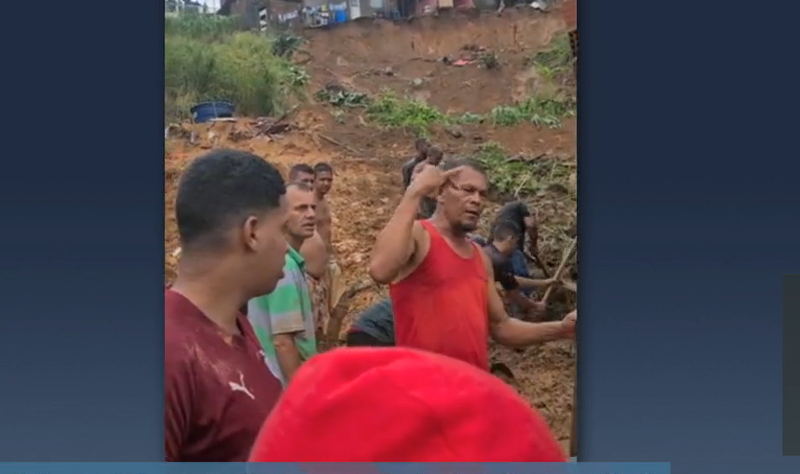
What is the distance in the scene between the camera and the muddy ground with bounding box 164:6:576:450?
3027mm

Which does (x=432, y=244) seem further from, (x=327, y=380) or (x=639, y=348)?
(x=327, y=380)

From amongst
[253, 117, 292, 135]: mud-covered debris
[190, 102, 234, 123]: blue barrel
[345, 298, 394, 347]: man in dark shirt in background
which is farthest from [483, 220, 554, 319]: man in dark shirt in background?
[190, 102, 234, 123]: blue barrel

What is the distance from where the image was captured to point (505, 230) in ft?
10.1

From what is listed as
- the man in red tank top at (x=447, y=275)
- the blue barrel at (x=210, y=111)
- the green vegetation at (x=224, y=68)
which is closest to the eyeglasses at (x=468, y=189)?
the man in red tank top at (x=447, y=275)

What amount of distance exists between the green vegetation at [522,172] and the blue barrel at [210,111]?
27.3 inches

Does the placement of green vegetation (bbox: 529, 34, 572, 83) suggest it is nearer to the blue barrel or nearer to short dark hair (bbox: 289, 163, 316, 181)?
short dark hair (bbox: 289, 163, 316, 181)

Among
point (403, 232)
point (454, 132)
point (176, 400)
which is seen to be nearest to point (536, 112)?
point (454, 132)

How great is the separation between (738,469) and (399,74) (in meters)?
1.44

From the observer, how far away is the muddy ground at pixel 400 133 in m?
3.03

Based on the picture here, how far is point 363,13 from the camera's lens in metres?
3.07

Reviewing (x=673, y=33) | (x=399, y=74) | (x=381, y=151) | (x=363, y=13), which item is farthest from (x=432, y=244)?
(x=673, y=33)

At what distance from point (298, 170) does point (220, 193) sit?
223mm

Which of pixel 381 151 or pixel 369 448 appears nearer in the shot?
pixel 369 448

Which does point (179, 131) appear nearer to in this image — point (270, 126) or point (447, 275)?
point (270, 126)
